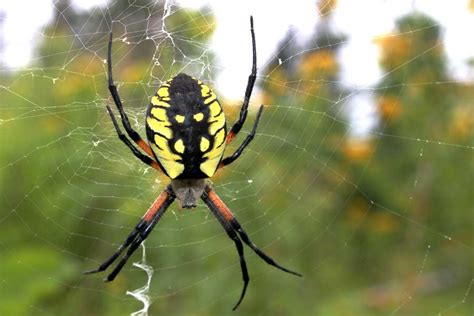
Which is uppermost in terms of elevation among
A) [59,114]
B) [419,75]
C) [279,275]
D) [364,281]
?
[59,114]

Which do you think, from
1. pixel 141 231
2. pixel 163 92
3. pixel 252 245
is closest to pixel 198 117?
pixel 163 92

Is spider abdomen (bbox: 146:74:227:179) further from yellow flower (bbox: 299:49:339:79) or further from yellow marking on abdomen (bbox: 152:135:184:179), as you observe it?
yellow flower (bbox: 299:49:339:79)

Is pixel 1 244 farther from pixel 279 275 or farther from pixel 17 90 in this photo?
pixel 279 275

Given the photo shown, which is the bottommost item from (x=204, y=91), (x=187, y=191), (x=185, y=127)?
(x=187, y=191)

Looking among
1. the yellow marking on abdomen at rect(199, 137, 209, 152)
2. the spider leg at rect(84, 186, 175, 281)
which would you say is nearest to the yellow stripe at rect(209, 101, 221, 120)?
the yellow marking on abdomen at rect(199, 137, 209, 152)

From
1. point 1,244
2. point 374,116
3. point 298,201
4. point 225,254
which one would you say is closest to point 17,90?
point 1,244

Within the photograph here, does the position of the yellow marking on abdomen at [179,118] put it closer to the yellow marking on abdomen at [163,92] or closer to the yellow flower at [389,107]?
the yellow marking on abdomen at [163,92]

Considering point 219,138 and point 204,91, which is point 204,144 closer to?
point 219,138
